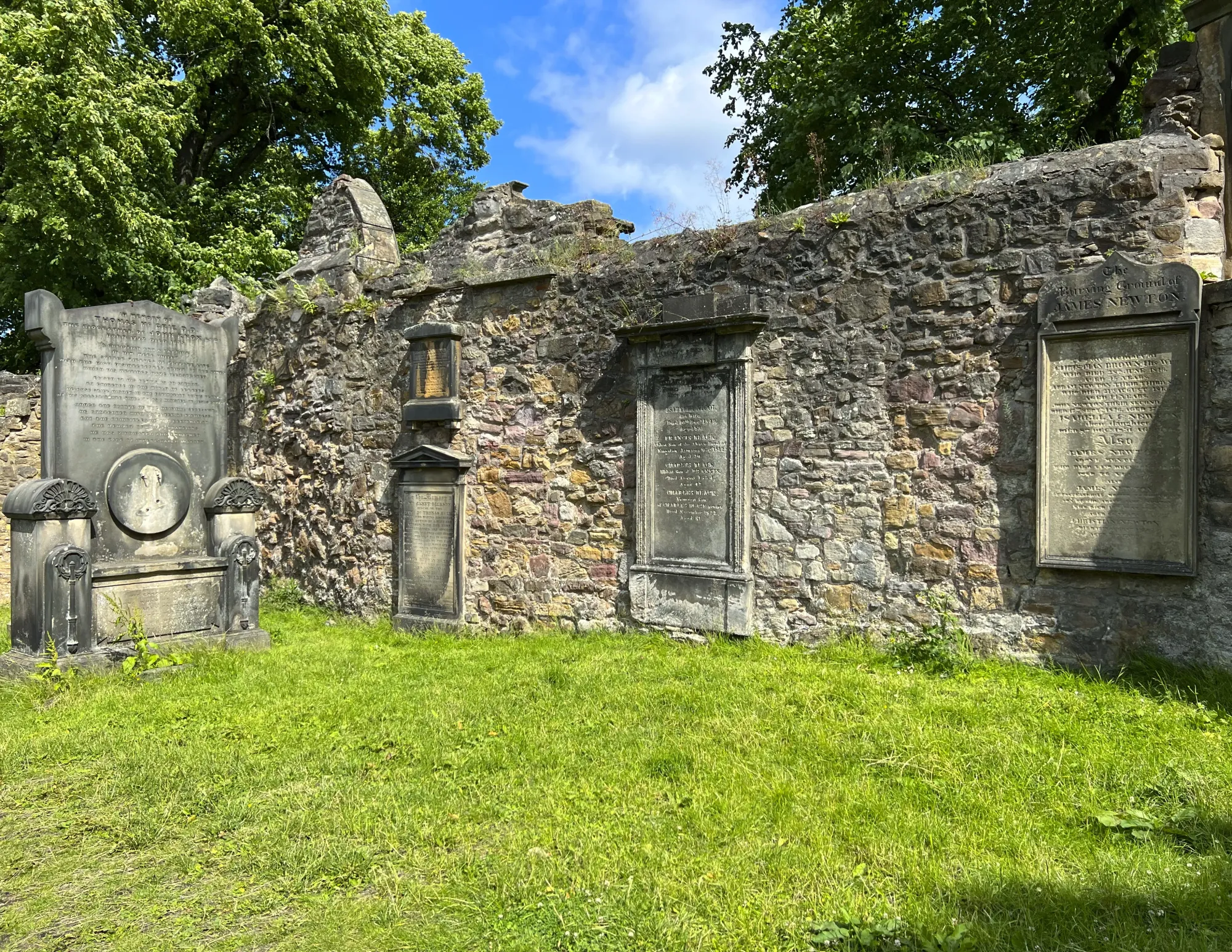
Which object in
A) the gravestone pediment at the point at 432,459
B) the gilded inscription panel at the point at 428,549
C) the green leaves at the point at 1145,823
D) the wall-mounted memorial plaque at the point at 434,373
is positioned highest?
the wall-mounted memorial plaque at the point at 434,373

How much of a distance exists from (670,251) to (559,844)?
4.75 m

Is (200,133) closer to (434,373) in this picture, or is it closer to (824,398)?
(434,373)

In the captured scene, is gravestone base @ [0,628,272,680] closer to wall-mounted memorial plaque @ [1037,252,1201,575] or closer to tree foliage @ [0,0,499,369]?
wall-mounted memorial plaque @ [1037,252,1201,575]

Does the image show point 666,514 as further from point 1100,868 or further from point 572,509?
point 1100,868

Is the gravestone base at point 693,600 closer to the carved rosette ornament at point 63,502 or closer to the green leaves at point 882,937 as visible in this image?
the green leaves at point 882,937

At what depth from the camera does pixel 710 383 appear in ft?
20.6

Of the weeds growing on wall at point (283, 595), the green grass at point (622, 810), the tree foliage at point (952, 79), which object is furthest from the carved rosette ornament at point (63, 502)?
the tree foliage at point (952, 79)

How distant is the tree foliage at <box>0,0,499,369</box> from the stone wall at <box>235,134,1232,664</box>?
6129mm

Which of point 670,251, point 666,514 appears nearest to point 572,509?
point 666,514

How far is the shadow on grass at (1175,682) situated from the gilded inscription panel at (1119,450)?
0.54 meters

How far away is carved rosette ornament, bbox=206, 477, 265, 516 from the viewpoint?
6.64 m

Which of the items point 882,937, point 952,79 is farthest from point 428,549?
point 952,79

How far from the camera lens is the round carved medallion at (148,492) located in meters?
6.15

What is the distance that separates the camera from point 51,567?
18.7ft
